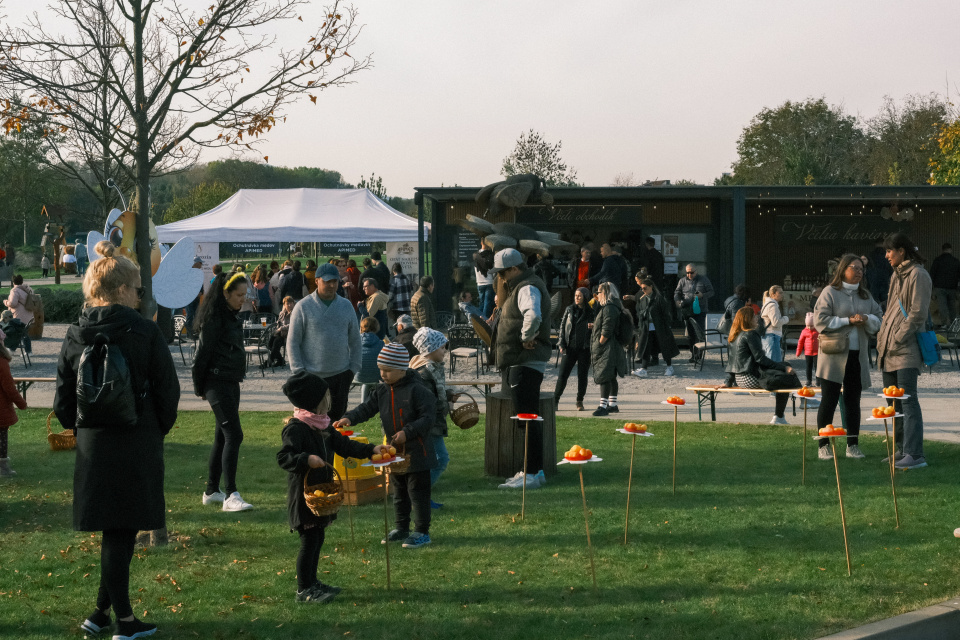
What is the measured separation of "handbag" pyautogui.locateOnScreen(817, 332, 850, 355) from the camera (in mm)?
8656

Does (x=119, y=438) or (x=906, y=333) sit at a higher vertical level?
(x=906, y=333)

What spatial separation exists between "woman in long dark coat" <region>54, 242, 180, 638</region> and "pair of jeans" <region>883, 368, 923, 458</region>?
19.9 ft

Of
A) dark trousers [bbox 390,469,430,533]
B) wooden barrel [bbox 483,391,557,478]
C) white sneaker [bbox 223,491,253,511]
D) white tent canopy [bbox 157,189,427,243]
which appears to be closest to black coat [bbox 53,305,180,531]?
dark trousers [bbox 390,469,430,533]

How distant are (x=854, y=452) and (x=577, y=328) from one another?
399cm

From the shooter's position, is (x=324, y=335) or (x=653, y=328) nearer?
(x=324, y=335)

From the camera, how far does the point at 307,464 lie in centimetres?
513

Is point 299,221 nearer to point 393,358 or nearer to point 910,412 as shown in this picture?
point 910,412

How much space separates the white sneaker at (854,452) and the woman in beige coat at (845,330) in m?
0.32

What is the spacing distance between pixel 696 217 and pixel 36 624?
60.6ft

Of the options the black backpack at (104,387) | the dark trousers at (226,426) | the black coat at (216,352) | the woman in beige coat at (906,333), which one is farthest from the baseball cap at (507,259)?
the black backpack at (104,387)

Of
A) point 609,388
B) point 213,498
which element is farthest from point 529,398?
point 609,388

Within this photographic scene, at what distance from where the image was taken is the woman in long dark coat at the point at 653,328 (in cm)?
1659

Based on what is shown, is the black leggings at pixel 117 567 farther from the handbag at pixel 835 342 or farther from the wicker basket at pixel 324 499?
the handbag at pixel 835 342

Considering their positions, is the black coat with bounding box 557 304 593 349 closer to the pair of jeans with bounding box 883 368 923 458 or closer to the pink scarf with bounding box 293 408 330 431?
the pair of jeans with bounding box 883 368 923 458
